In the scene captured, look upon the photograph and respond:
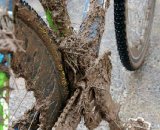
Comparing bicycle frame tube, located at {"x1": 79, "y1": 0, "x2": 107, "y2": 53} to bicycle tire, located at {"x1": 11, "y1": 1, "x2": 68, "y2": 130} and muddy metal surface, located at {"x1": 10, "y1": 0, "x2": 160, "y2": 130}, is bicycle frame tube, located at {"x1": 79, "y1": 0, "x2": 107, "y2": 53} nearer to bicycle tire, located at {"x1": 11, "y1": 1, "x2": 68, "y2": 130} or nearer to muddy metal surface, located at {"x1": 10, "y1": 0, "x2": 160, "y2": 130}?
bicycle tire, located at {"x1": 11, "y1": 1, "x2": 68, "y2": 130}

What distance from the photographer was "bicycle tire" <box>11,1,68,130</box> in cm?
79

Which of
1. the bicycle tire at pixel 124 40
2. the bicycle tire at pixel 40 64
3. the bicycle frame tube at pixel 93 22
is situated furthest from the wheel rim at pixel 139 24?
the bicycle tire at pixel 40 64

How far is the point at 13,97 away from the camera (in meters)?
1.85

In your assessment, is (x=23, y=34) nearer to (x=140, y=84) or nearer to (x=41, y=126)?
(x=41, y=126)

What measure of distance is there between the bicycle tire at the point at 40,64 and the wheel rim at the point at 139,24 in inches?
33.6

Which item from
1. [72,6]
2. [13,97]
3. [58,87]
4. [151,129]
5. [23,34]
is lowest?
[151,129]

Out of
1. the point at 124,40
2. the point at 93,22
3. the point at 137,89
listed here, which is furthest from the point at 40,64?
the point at 137,89

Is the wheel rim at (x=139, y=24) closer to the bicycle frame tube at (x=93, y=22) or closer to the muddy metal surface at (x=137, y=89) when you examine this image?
the muddy metal surface at (x=137, y=89)

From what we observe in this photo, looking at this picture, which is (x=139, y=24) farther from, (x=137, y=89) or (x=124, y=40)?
(x=124, y=40)

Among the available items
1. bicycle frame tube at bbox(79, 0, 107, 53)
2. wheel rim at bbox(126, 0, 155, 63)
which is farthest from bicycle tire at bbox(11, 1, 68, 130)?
wheel rim at bbox(126, 0, 155, 63)

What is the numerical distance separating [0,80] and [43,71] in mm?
211

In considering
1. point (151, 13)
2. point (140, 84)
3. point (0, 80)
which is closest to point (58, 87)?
point (0, 80)

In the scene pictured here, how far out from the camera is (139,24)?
2.04 m

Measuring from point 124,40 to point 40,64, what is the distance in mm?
682
